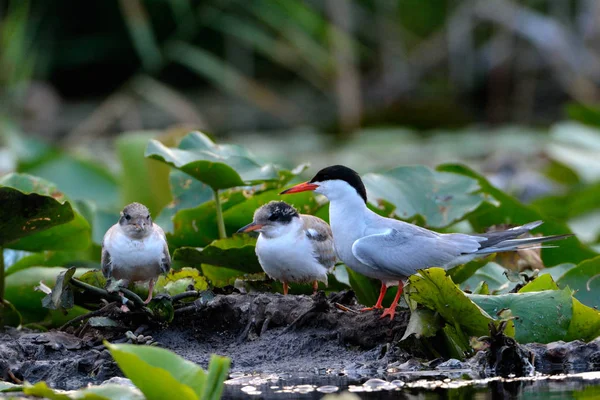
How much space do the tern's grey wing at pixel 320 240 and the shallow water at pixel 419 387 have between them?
97 cm

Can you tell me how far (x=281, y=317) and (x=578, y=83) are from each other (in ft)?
36.2

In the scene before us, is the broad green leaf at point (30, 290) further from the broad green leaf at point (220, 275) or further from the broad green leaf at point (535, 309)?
the broad green leaf at point (535, 309)

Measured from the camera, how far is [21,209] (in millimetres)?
→ 4504

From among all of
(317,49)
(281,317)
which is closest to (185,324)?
(281,317)

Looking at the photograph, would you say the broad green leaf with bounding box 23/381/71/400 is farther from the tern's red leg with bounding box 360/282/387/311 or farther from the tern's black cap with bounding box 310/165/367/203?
the tern's black cap with bounding box 310/165/367/203

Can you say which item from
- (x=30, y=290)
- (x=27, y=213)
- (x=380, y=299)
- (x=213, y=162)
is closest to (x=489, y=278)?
(x=380, y=299)

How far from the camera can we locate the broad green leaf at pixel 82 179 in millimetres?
8680

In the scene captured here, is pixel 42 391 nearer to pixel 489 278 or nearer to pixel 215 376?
pixel 215 376

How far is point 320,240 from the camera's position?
16.9 ft

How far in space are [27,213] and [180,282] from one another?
2.59 feet

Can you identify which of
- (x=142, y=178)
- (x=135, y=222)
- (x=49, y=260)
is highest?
(x=142, y=178)

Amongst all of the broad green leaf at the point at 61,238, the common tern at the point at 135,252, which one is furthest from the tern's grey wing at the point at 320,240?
the broad green leaf at the point at 61,238

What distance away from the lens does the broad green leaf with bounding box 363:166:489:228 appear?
5.39m

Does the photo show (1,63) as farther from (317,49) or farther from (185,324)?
(185,324)
